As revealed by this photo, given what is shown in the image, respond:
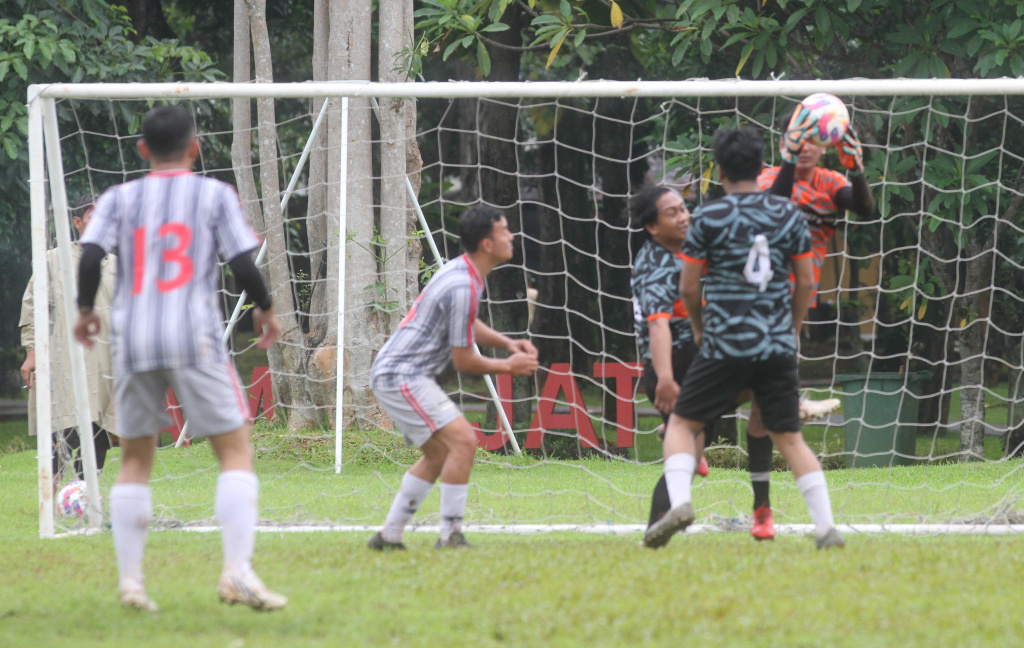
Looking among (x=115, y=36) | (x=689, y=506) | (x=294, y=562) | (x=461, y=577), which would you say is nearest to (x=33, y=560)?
(x=294, y=562)

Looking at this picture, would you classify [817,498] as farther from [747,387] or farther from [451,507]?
[451,507]

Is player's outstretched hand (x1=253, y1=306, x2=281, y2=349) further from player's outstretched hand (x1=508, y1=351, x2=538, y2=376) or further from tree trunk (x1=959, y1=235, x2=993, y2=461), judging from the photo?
tree trunk (x1=959, y1=235, x2=993, y2=461)

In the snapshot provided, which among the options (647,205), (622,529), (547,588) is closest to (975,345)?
(622,529)

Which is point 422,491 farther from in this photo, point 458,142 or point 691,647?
point 458,142

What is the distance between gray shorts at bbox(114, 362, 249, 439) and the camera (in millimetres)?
3598

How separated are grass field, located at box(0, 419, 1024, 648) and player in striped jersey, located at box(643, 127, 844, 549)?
1.14 ft

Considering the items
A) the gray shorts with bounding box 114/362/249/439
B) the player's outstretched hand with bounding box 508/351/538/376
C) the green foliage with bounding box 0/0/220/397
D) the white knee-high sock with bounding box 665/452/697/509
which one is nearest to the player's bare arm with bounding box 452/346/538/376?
the player's outstretched hand with bounding box 508/351/538/376

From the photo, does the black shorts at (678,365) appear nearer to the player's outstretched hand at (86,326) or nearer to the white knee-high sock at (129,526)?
the white knee-high sock at (129,526)

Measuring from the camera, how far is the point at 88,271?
12.2ft

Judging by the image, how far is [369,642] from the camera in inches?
125

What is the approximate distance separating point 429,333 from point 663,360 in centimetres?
104

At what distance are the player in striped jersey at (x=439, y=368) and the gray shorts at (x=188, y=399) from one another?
40.6 inches

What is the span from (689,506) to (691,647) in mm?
1271

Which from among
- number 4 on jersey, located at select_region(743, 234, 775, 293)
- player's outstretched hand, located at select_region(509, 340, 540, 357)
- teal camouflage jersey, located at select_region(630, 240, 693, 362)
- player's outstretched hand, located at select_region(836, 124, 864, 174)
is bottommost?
player's outstretched hand, located at select_region(509, 340, 540, 357)
